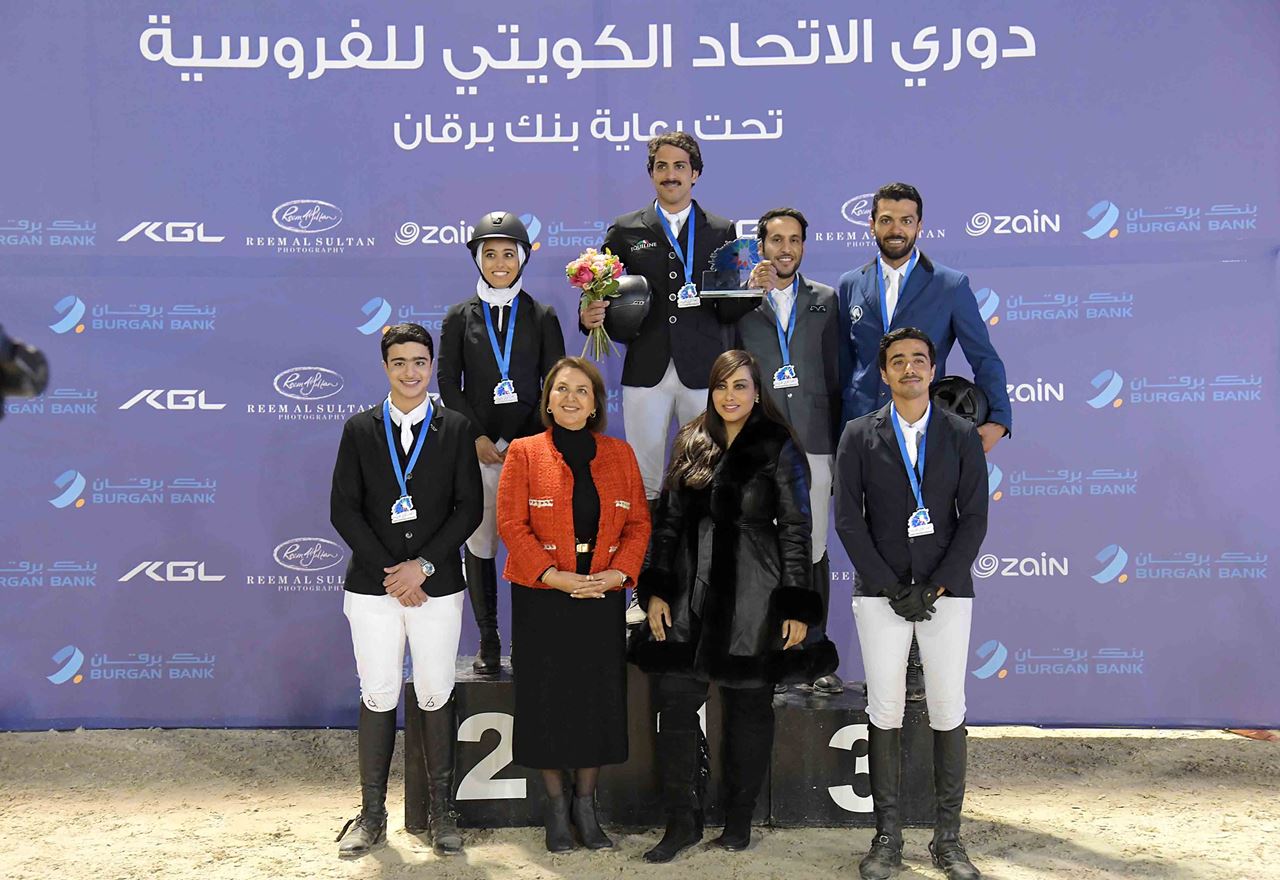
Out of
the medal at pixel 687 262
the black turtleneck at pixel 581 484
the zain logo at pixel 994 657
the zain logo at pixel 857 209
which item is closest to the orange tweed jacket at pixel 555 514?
the black turtleneck at pixel 581 484

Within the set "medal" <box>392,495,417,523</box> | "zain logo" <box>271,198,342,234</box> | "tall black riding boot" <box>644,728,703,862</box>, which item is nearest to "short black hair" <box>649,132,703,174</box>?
"medal" <box>392,495,417,523</box>

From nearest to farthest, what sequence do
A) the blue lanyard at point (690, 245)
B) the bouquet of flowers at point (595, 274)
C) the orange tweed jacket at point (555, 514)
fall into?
the orange tweed jacket at point (555, 514), the bouquet of flowers at point (595, 274), the blue lanyard at point (690, 245)

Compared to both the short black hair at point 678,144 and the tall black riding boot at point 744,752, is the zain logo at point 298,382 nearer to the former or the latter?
the short black hair at point 678,144

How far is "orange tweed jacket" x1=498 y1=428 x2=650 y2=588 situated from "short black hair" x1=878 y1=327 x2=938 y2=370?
0.95 meters

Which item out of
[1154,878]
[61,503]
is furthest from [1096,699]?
[61,503]

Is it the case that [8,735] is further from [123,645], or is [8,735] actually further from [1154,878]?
[1154,878]

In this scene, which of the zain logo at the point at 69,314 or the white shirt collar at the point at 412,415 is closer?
the white shirt collar at the point at 412,415

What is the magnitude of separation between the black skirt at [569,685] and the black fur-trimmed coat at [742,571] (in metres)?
0.16

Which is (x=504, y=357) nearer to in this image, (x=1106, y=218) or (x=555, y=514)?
(x=555, y=514)

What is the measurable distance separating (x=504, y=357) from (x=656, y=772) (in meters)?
1.67

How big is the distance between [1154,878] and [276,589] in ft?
13.0

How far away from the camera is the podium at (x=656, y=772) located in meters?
4.02

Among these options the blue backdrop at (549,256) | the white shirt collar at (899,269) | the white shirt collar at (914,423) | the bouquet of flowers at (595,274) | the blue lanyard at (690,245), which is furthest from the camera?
the blue backdrop at (549,256)

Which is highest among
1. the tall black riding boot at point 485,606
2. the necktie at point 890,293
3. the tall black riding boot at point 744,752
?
the necktie at point 890,293
